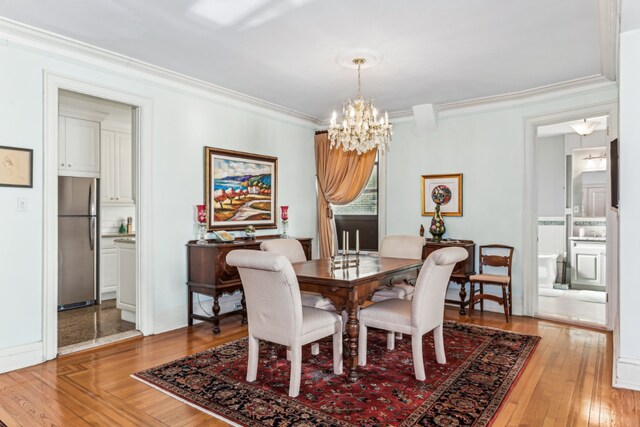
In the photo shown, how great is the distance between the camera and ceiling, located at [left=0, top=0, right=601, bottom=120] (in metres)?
2.76

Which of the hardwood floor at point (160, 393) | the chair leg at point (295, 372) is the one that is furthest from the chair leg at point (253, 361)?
the hardwood floor at point (160, 393)

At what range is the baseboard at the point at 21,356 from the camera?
10.1 feet

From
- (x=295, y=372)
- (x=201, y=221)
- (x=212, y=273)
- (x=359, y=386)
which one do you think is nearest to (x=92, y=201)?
(x=201, y=221)

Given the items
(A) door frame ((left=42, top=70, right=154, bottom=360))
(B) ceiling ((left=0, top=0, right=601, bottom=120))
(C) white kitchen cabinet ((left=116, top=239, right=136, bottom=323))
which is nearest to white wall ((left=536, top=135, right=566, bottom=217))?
(B) ceiling ((left=0, top=0, right=601, bottom=120))

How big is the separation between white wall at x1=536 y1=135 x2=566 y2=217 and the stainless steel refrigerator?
6858 millimetres

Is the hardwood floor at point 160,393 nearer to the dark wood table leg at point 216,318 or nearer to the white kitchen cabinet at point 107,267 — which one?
the dark wood table leg at point 216,318

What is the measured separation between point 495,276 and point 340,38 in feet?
10.0

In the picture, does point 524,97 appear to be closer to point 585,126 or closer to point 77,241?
point 585,126

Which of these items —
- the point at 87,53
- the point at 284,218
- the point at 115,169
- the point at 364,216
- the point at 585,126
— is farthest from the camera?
the point at 364,216

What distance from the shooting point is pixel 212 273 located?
162 inches

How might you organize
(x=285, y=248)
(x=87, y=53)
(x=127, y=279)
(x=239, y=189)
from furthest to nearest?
(x=239, y=189), (x=127, y=279), (x=285, y=248), (x=87, y=53)

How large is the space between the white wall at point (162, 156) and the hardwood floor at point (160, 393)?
1.63 ft

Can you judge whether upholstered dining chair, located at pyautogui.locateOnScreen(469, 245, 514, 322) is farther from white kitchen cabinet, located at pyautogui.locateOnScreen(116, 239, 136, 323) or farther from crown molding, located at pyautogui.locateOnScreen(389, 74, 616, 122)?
white kitchen cabinet, located at pyautogui.locateOnScreen(116, 239, 136, 323)

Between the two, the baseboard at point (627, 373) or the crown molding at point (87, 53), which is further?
the crown molding at point (87, 53)
